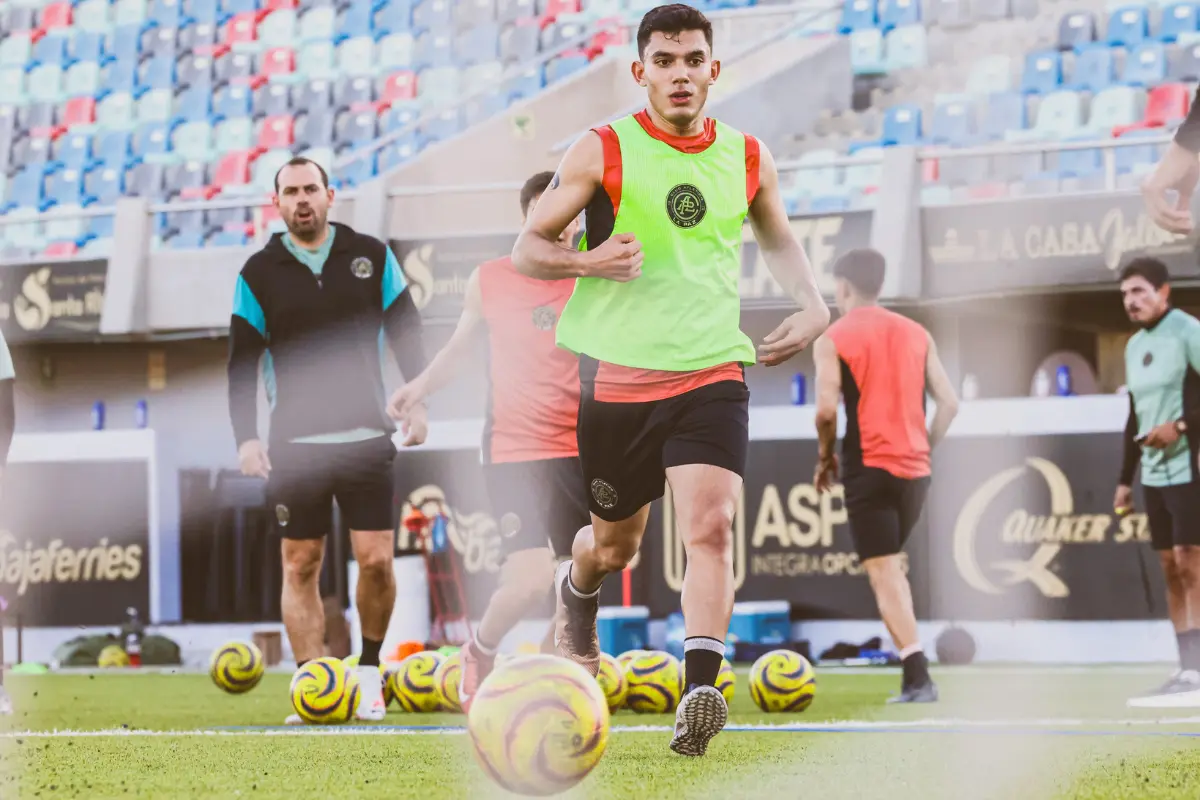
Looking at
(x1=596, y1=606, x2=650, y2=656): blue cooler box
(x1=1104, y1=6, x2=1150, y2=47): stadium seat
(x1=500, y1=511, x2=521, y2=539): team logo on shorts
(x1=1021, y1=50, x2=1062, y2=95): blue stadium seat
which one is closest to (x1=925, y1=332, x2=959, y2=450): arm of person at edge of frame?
(x1=500, y1=511, x2=521, y2=539): team logo on shorts

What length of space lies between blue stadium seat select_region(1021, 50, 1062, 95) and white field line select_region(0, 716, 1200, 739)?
11.8m

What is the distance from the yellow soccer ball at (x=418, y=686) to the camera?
740cm

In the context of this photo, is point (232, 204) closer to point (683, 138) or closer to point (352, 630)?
point (352, 630)

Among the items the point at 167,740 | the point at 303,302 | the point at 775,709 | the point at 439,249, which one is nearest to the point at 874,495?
the point at 775,709

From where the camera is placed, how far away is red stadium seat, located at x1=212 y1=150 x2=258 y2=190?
20.6 metres

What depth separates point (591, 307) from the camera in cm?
475

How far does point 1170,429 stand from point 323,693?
373 cm

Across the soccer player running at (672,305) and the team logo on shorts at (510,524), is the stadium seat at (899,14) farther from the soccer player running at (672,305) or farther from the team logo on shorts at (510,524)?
the soccer player running at (672,305)

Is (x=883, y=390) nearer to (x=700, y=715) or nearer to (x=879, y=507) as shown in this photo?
(x=879, y=507)

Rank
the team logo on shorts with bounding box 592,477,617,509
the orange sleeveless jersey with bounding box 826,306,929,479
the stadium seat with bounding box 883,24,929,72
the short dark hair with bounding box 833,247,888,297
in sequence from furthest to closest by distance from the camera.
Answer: the stadium seat with bounding box 883,24,929,72 < the short dark hair with bounding box 833,247,888,297 < the orange sleeveless jersey with bounding box 826,306,929,479 < the team logo on shorts with bounding box 592,477,617,509

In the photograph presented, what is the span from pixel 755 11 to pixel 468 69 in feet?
19.2

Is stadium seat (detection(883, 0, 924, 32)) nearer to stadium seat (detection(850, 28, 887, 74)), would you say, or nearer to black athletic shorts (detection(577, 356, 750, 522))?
stadium seat (detection(850, 28, 887, 74))

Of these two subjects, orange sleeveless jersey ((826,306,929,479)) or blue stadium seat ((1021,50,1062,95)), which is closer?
orange sleeveless jersey ((826,306,929,479))

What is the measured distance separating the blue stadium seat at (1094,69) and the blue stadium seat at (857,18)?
235cm
